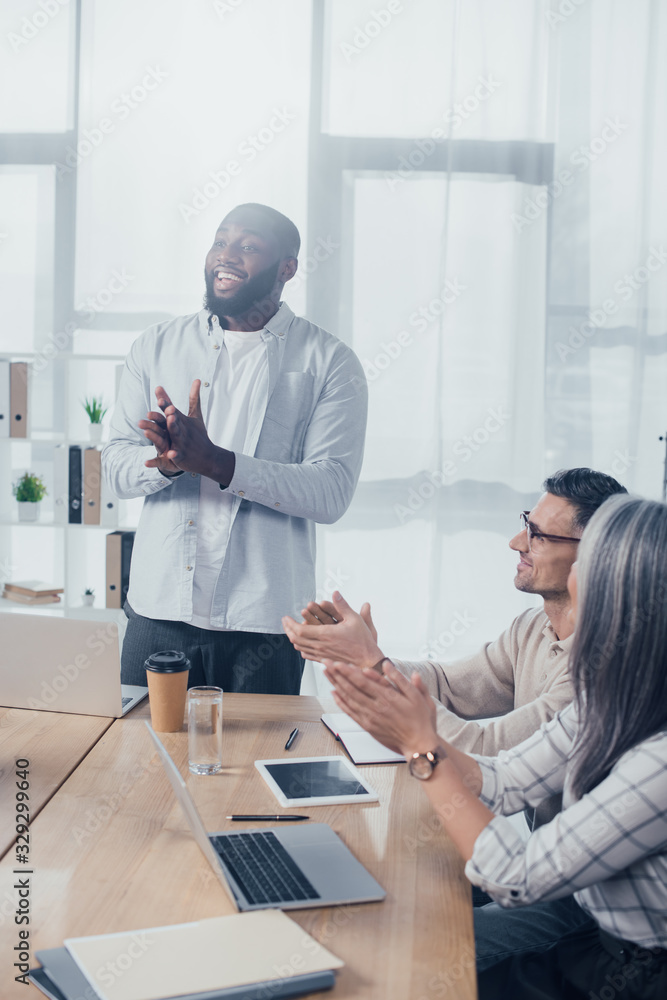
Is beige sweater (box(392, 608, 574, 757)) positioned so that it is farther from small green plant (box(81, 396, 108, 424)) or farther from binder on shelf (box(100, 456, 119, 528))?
small green plant (box(81, 396, 108, 424))

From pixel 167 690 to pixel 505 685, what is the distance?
739mm

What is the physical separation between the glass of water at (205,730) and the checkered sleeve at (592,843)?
0.51 metres

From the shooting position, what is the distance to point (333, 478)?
2252mm

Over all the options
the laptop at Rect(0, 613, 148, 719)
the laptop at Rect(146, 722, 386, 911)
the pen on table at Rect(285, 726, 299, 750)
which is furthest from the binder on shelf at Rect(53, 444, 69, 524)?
the laptop at Rect(146, 722, 386, 911)

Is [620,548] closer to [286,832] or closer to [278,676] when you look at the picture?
[286,832]

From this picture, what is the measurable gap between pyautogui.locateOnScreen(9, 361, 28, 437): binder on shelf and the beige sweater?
234 centimetres

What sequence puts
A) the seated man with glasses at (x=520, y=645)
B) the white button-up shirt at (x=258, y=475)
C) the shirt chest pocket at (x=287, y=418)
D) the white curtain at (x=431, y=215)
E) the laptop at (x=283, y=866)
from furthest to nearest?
the white curtain at (x=431, y=215) < the shirt chest pocket at (x=287, y=418) < the white button-up shirt at (x=258, y=475) < the seated man with glasses at (x=520, y=645) < the laptop at (x=283, y=866)

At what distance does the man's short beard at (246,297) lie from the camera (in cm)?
235

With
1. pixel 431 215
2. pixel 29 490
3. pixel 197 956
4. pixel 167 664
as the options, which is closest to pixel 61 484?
pixel 29 490

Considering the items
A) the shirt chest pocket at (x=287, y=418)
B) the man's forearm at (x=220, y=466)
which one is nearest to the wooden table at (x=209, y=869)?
the man's forearm at (x=220, y=466)

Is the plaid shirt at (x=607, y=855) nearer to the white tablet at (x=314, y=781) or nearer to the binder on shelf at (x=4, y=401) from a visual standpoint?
the white tablet at (x=314, y=781)

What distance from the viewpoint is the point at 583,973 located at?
1158 millimetres

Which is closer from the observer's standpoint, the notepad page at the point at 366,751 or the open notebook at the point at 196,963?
the open notebook at the point at 196,963

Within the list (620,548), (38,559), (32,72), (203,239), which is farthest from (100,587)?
(620,548)
